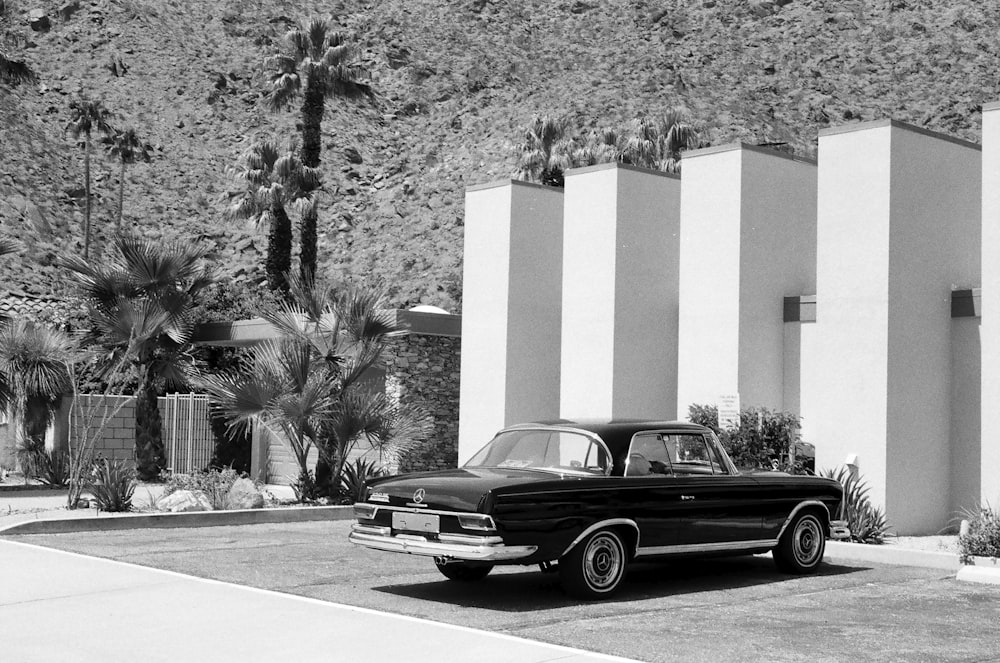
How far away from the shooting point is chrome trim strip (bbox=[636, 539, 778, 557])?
1049cm

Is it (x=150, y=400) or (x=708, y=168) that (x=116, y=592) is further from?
(x=150, y=400)

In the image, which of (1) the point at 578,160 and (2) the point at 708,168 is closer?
(2) the point at 708,168

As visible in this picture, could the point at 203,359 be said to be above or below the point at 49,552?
above

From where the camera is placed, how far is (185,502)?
17734 millimetres

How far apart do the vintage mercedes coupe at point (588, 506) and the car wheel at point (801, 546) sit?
0.01m

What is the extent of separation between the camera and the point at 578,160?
4109 cm

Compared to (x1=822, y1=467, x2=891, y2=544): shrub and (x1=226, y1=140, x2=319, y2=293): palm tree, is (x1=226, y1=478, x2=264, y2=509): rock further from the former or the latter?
(x1=226, y1=140, x2=319, y2=293): palm tree

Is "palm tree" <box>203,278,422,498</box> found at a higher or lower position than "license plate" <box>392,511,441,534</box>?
higher

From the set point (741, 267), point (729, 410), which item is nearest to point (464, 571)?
point (729, 410)

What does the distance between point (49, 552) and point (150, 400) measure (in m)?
12.9

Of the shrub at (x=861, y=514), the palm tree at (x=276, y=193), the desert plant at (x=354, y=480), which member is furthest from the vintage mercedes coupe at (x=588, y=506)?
the palm tree at (x=276, y=193)

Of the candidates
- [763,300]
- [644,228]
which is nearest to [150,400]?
[644,228]

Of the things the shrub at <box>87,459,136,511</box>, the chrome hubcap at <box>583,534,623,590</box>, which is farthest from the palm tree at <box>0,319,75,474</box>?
the chrome hubcap at <box>583,534,623,590</box>

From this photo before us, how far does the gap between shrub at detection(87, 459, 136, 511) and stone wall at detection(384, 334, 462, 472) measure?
6.61 m
